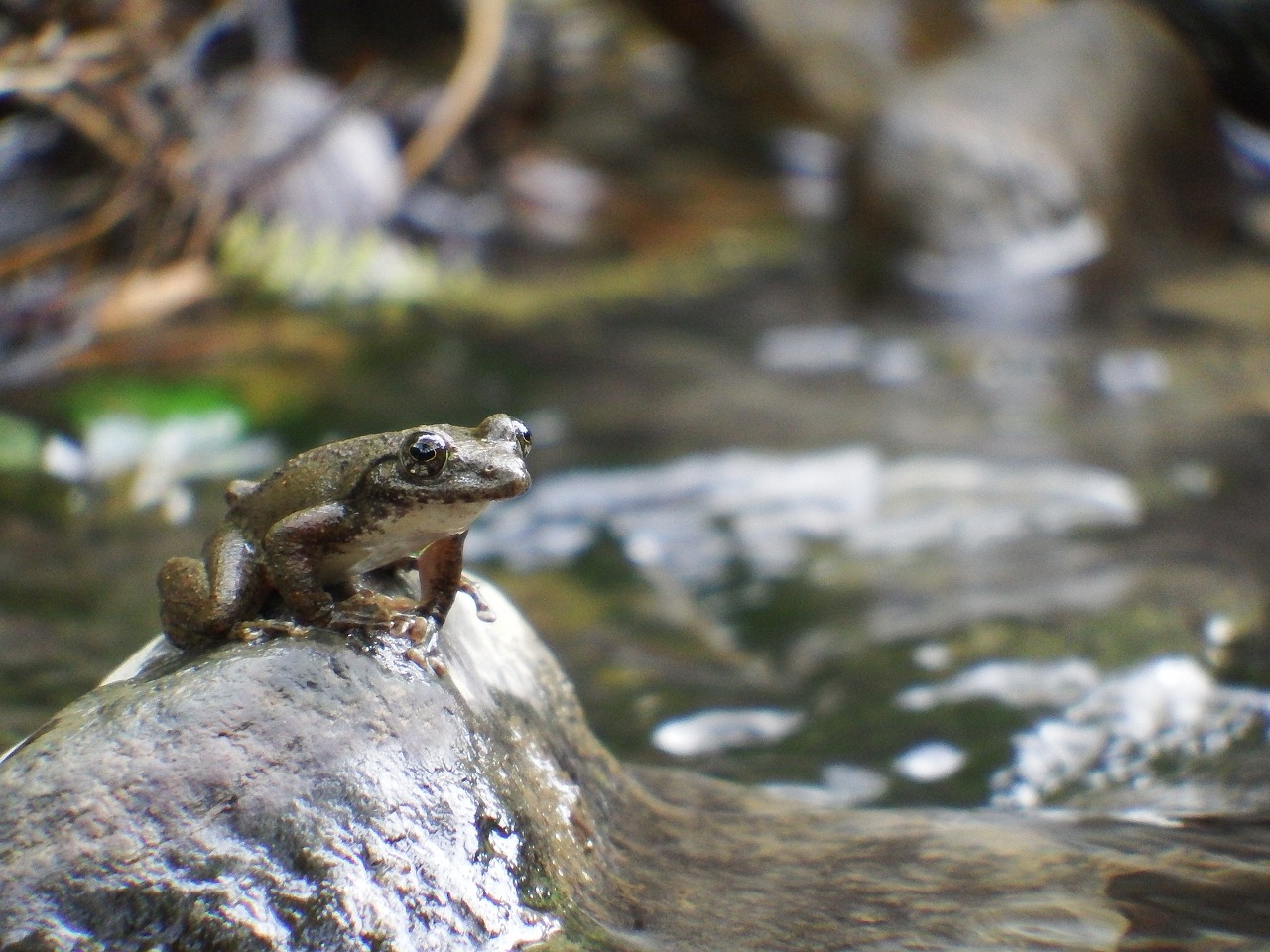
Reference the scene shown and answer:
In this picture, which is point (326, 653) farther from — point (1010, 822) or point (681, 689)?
point (681, 689)

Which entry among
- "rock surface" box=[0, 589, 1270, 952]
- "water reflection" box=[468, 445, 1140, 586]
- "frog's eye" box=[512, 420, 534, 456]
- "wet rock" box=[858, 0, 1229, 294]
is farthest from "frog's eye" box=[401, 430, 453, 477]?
"wet rock" box=[858, 0, 1229, 294]

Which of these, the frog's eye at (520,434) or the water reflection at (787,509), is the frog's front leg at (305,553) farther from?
the water reflection at (787,509)

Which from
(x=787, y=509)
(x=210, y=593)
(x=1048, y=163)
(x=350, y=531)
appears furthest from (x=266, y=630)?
(x=1048, y=163)

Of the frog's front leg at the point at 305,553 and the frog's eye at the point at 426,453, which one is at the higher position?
the frog's eye at the point at 426,453

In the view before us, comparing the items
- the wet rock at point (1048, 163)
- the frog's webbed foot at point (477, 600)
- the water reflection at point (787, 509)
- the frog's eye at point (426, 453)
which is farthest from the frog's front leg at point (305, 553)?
the wet rock at point (1048, 163)

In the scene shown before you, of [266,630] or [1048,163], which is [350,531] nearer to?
[266,630]

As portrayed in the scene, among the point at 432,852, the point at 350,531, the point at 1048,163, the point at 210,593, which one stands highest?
the point at 1048,163

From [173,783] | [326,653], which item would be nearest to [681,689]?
[326,653]
